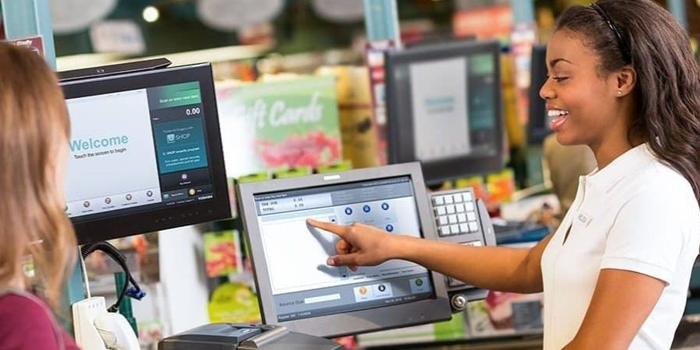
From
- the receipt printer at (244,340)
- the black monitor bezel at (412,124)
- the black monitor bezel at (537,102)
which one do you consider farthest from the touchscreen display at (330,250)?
the black monitor bezel at (537,102)

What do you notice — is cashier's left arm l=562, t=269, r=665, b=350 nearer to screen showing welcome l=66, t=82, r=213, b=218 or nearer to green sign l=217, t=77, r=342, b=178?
screen showing welcome l=66, t=82, r=213, b=218

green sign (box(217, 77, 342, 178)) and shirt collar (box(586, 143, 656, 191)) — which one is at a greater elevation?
green sign (box(217, 77, 342, 178))

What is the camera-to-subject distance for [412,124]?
4.95m

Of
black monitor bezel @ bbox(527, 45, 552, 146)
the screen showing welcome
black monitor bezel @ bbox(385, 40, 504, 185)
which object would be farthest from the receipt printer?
black monitor bezel @ bbox(527, 45, 552, 146)

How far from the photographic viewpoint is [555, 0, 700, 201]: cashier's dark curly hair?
2.34 metres

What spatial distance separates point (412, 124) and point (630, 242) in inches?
107

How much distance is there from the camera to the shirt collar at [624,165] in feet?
7.79

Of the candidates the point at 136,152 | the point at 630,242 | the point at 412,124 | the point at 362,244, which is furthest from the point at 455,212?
the point at 412,124

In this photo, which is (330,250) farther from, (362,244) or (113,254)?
(113,254)

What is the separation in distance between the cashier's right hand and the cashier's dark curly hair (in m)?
0.63

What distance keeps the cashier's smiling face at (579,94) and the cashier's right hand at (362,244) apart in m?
0.49

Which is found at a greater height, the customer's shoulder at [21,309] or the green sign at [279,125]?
the green sign at [279,125]

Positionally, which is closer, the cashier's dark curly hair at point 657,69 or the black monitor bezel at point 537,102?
the cashier's dark curly hair at point 657,69

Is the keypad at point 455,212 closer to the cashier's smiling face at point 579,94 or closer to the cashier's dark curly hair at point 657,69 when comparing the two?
the cashier's smiling face at point 579,94
